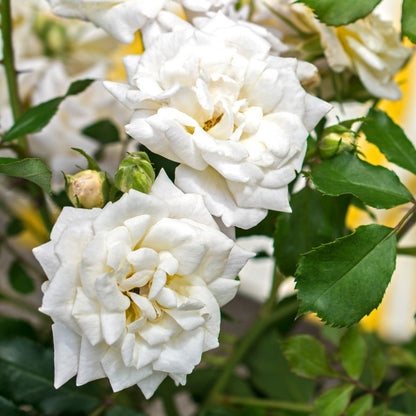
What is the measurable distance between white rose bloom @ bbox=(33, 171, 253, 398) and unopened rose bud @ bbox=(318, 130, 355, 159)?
86mm

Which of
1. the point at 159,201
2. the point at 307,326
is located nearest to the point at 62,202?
the point at 159,201

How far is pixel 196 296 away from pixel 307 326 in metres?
0.58

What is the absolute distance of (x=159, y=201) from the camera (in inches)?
9.6

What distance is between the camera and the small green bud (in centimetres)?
25

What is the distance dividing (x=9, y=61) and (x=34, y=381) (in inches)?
8.2

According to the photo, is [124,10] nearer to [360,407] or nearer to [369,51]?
[369,51]

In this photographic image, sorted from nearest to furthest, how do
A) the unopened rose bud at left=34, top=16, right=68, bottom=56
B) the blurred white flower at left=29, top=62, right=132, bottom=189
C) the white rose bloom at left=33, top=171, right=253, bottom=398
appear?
the white rose bloom at left=33, top=171, right=253, bottom=398 → the blurred white flower at left=29, top=62, right=132, bottom=189 → the unopened rose bud at left=34, top=16, right=68, bottom=56

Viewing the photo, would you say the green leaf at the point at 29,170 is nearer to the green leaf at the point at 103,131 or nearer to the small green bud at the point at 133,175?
the small green bud at the point at 133,175

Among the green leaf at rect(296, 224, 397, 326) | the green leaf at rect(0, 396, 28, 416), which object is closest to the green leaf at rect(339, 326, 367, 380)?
the green leaf at rect(296, 224, 397, 326)

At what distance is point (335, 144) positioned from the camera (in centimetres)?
30

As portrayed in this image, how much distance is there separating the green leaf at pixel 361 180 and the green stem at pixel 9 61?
0.19 m

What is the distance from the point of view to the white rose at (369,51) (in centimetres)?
35

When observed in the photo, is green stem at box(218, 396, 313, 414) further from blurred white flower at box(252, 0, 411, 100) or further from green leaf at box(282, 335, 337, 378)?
blurred white flower at box(252, 0, 411, 100)

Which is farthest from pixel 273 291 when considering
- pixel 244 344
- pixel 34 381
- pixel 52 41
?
pixel 52 41
